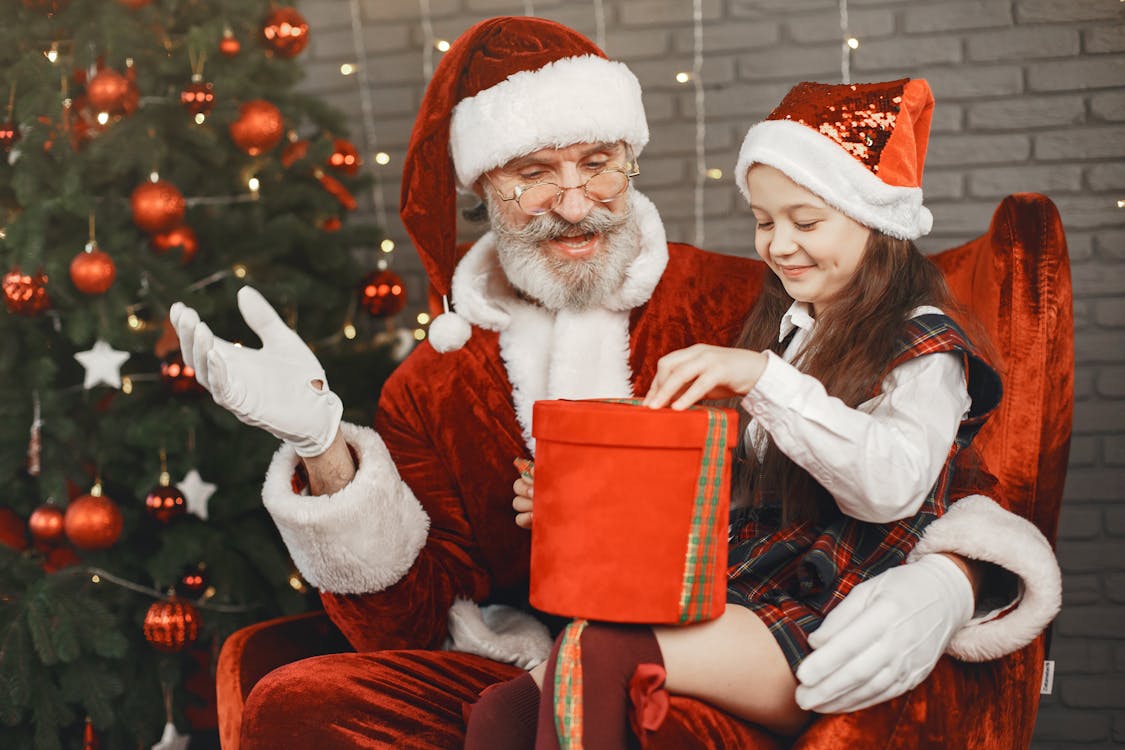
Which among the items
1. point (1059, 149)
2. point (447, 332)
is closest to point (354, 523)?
point (447, 332)

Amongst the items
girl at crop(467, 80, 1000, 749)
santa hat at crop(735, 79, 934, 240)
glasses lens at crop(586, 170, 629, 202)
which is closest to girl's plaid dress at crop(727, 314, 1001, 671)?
girl at crop(467, 80, 1000, 749)

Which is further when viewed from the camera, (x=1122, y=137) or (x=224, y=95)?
(x=1122, y=137)

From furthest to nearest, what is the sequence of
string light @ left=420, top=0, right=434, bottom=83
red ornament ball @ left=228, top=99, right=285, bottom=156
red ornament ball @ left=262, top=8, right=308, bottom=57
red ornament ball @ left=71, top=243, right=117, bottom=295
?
1. string light @ left=420, top=0, right=434, bottom=83
2. red ornament ball @ left=262, top=8, right=308, bottom=57
3. red ornament ball @ left=228, top=99, right=285, bottom=156
4. red ornament ball @ left=71, top=243, right=117, bottom=295

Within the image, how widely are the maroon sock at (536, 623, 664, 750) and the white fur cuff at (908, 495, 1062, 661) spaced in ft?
1.48

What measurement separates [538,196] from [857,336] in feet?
2.30

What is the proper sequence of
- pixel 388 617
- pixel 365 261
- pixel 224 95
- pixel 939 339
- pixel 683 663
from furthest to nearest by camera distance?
pixel 365 261
pixel 224 95
pixel 388 617
pixel 939 339
pixel 683 663

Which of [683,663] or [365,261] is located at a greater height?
[365,261]

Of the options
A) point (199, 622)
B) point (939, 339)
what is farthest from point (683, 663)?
point (199, 622)

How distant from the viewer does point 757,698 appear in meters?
1.42

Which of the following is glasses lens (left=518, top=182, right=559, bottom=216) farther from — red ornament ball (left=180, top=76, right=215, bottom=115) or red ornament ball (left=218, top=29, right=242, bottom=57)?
red ornament ball (left=218, top=29, right=242, bottom=57)

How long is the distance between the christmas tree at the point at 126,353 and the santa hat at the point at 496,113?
2.07 feet

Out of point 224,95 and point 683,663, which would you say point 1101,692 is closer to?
point 683,663

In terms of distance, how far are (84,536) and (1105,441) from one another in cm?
247

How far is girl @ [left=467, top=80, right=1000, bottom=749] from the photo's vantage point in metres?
1.36
